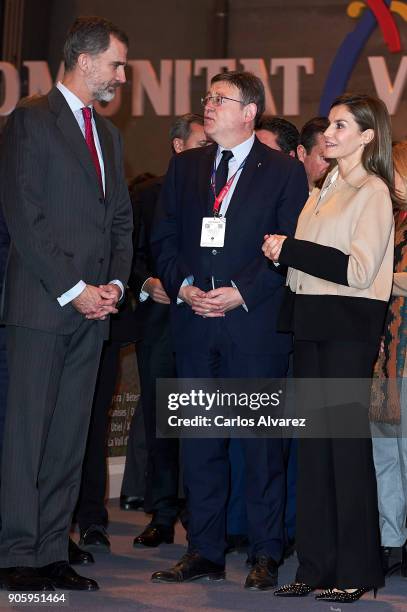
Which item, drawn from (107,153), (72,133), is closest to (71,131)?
(72,133)

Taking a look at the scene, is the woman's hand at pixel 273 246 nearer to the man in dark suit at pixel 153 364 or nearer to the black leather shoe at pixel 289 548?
the man in dark suit at pixel 153 364

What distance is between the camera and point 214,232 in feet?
12.8

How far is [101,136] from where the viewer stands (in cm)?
391

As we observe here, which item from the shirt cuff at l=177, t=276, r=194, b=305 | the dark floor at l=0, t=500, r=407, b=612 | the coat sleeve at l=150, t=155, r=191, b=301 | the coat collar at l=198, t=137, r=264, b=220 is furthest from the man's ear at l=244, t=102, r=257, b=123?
the dark floor at l=0, t=500, r=407, b=612

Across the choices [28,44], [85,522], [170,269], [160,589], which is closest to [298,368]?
[170,269]

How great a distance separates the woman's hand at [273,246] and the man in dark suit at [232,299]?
0.25 meters

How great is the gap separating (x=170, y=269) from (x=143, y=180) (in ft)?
4.45

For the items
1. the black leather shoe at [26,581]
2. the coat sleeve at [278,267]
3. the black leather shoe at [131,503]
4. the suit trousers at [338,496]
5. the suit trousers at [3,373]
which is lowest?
the black leather shoe at [131,503]

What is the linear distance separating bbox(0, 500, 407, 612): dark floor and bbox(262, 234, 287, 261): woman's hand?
1.20 metres

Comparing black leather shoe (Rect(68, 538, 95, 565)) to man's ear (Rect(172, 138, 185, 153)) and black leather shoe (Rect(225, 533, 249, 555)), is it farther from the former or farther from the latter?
man's ear (Rect(172, 138, 185, 153))

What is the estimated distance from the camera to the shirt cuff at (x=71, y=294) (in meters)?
3.58

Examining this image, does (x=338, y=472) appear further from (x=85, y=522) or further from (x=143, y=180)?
(x=143, y=180)

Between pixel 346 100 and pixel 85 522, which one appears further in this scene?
pixel 85 522

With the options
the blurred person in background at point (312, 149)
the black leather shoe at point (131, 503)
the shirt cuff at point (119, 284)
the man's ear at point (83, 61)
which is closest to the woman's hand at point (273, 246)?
the shirt cuff at point (119, 284)
